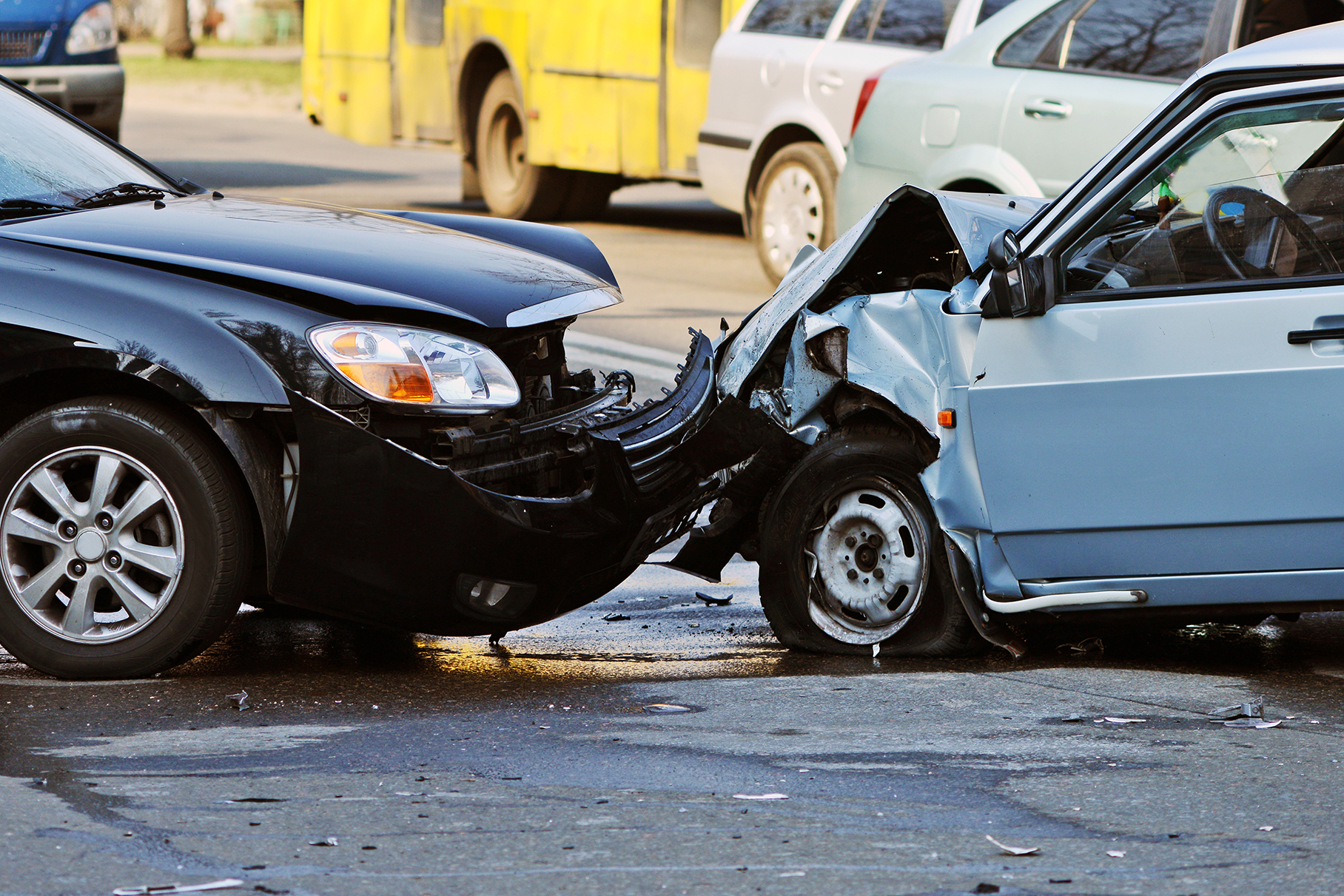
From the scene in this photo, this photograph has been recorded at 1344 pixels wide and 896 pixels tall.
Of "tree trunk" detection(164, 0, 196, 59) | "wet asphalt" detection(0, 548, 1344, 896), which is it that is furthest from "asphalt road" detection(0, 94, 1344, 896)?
A: "tree trunk" detection(164, 0, 196, 59)

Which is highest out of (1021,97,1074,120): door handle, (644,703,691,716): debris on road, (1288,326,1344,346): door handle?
(1021,97,1074,120): door handle

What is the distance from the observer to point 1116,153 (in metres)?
4.71

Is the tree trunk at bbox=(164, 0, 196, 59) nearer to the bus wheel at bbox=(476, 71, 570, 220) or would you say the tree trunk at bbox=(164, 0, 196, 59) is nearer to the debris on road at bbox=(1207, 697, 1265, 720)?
the bus wheel at bbox=(476, 71, 570, 220)

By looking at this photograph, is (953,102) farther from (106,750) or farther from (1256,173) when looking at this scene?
(106,750)

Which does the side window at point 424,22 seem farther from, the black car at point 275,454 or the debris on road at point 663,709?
the debris on road at point 663,709

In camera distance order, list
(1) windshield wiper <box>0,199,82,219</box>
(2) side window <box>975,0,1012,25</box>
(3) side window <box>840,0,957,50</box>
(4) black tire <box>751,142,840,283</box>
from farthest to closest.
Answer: (4) black tire <box>751,142,840,283</box> → (3) side window <box>840,0,957,50</box> → (2) side window <box>975,0,1012,25</box> → (1) windshield wiper <box>0,199,82,219</box>

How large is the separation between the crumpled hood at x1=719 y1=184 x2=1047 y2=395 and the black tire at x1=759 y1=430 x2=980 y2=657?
14.1 inches

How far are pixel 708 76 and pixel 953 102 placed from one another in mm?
4648

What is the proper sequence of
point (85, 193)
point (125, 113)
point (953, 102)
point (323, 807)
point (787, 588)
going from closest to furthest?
point (323, 807)
point (787, 588)
point (85, 193)
point (953, 102)
point (125, 113)

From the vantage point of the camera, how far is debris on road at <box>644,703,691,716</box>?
181 inches

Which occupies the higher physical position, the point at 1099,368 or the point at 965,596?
the point at 1099,368

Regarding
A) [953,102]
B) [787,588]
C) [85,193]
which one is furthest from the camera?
[953,102]

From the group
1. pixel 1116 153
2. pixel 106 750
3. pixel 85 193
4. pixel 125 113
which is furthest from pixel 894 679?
pixel 125 113

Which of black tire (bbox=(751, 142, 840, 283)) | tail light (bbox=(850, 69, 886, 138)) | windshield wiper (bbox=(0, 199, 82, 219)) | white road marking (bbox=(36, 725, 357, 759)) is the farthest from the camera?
black tire (bbox=(751, 142, 840, 283))
